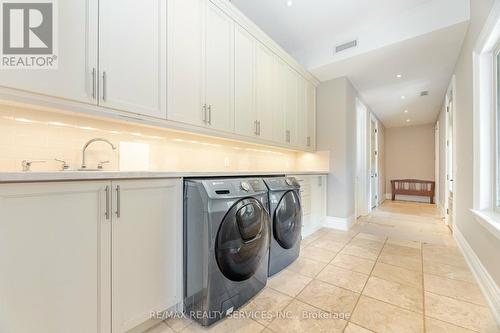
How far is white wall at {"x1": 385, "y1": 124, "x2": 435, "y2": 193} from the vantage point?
697 cm

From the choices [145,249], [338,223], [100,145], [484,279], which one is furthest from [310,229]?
[100,145]

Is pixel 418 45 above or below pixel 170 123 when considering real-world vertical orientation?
above

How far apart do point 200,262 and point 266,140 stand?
173 cm

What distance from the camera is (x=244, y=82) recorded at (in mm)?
2352

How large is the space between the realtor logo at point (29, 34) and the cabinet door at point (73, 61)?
4cm

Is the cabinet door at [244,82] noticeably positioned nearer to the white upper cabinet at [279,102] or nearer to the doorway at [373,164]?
the white upper cabinet at [279,102]

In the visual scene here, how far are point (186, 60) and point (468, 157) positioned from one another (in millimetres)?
Result: 3014

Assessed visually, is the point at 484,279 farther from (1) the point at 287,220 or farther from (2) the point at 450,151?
(2) the point at 450,151

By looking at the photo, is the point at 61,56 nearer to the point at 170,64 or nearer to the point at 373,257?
the point at 170,64

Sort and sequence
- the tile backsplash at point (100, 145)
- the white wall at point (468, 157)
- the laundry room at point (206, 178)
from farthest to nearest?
the white wall at point (468, 157)
the tile backsplash at point (100, 145)
the laundry room at point (206, 178)

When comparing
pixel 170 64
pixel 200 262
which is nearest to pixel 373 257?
pixel 200 262

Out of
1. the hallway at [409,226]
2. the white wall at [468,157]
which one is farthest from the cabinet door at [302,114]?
the white wall at [468,157]

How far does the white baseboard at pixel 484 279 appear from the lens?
1425mm

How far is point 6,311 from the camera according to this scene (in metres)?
0.81
